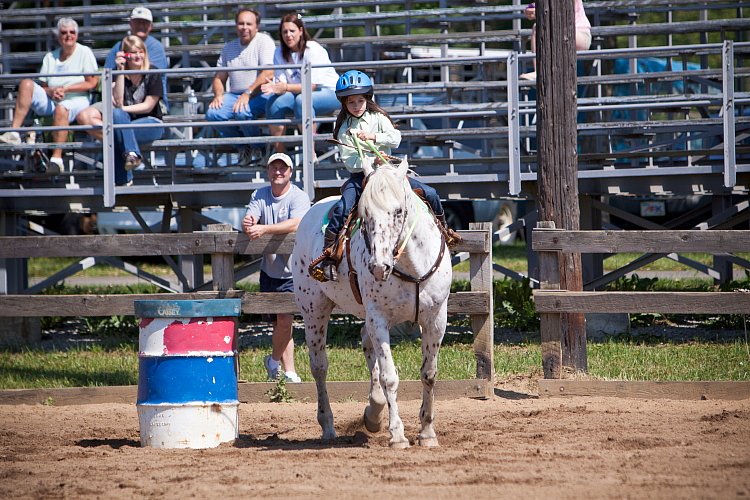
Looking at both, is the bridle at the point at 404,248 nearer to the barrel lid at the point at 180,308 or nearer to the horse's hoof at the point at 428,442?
the horse's hoof at the point at 428,442

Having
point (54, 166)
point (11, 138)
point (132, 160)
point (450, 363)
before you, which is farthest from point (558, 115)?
point (11, 138)

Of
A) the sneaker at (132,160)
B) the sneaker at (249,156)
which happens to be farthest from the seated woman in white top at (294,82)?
the sneaker at (132,160)

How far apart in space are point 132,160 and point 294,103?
2.01 metres

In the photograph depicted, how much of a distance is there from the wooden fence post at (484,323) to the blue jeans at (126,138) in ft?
15.5

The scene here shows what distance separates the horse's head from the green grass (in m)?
3.72

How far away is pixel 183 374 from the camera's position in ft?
25.4

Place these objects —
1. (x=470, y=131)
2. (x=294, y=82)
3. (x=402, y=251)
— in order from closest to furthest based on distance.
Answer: (x=402, y=251) < (x=470, y=131) < (x=294, y=82)

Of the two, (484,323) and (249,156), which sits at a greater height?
(249,156)

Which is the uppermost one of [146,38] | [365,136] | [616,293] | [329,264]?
[146,38]

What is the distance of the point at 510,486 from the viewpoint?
5.89 metres

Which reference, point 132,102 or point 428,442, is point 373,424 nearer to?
point 428,442

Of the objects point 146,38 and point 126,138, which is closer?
point 126,138

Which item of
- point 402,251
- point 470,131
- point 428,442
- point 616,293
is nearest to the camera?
point 402,251

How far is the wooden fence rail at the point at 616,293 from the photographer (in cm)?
916
